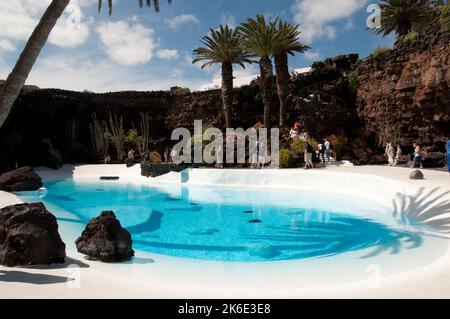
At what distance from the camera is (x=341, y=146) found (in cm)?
2164

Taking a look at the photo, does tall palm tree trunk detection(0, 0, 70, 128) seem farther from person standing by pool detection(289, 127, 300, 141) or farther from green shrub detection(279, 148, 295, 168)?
person standing by pool detection(289, 127, 300, 141)

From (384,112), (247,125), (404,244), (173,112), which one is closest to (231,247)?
(404,244)

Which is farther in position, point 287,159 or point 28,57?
point 287,159

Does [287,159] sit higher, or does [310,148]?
[310,148]

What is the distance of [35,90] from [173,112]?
1088 centimetres

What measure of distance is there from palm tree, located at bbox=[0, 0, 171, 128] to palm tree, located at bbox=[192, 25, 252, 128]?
20.6m

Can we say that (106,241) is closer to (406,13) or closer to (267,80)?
(267,80)

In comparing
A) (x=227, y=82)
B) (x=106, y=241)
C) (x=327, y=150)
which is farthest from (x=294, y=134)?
(x=106, y=241)

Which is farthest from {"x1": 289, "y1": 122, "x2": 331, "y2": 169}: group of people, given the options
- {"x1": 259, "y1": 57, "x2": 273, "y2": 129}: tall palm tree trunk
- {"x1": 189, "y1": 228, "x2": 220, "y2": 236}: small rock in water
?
{"x1": 189, "y1": 228, "x2": 220, "y2": 236}: small rock in water

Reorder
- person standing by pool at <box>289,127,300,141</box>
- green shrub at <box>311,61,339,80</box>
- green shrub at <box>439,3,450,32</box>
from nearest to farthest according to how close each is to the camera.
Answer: green shrub at <box>439,3,450,32</box>
person standing by pool at <box>289,127,300,141</box>
green shrub at <box>311,61,339,80</box>

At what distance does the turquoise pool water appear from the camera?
7.71 meters

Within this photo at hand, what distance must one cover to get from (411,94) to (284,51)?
874 centimetres

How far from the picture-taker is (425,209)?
9.62 metres

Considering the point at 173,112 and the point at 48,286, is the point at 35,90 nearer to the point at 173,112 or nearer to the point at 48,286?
the point at 173,112
